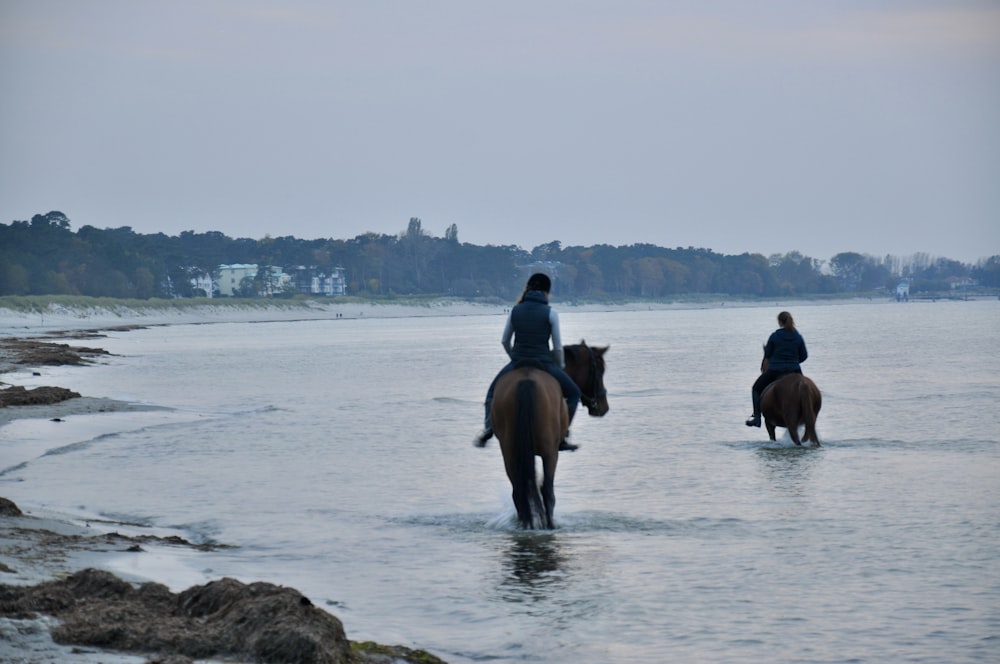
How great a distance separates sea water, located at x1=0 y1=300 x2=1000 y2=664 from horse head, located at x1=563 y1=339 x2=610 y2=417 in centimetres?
121

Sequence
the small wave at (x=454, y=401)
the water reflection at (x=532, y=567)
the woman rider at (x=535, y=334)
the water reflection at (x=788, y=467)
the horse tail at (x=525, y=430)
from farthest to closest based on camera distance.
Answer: the small wave at (x=454, y=401), the water reflection at (x=788, y=467), the woman rider at (x=535, y=334), the horse tail at (x=525, y=430), the water reflection at (x=532, y=567)

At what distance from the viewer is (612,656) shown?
7.75 m

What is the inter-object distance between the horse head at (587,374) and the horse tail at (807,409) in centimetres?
626

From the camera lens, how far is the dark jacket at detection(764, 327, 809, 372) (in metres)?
19.1

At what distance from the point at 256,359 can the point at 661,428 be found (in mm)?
34945

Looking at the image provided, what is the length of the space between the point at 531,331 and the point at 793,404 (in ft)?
26.7

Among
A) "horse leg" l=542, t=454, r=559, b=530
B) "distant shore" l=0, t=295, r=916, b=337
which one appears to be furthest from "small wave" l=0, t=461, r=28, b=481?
"distant shore" l=0, t=295, r=916, b=337

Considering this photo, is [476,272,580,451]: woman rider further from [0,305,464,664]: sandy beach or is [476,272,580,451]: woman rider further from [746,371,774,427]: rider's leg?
[746,371,774,427]: rider's leg

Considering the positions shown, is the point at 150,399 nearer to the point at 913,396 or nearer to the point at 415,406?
the point at 415,406

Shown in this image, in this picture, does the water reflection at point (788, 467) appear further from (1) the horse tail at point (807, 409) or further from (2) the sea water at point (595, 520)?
(1) the horse tail at point (807, 409)

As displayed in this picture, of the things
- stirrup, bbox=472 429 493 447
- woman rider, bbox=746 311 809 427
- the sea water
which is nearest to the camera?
the sea water

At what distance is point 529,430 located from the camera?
11.8m

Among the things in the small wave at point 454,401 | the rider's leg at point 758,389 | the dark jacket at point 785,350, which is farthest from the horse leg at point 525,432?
the small wave at point 454,401

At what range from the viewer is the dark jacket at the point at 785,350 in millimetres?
19109
